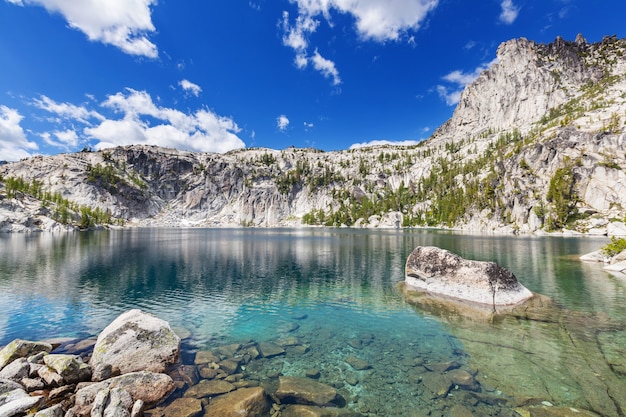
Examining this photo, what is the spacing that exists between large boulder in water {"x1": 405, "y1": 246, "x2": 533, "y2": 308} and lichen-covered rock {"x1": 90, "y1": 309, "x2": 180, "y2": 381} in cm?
2443

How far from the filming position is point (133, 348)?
48.9 feet

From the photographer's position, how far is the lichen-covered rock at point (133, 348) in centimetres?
1407

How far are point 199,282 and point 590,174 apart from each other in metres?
174

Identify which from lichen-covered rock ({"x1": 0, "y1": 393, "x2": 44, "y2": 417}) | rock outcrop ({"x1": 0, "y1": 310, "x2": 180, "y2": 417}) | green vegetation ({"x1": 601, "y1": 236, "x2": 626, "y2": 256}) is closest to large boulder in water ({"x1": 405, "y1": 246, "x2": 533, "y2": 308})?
rock outcrop ({"x1": 0, "y1": 310, "x2": 180, "y2": 417})

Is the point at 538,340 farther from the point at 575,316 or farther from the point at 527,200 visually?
the point at 527,200

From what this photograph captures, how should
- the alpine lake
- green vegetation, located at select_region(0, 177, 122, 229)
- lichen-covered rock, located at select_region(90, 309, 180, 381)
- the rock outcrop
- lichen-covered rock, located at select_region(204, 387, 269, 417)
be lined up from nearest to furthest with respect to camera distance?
the rock outcrop
lichen-covered rock, located at select_region(204, 387, 269, 417)
the alpine lake
lichen-covered rock, located at select_region(90, 309, 180, 381)
green vegetation, located at select_region(0, 177, 122, 229)

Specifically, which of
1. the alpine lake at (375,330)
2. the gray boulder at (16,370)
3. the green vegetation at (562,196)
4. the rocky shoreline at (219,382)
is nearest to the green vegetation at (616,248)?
the alpine lake at (375,330)

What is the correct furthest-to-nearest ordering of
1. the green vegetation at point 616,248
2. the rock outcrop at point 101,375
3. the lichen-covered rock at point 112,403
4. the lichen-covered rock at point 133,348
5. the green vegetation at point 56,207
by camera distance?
the green vegetation at point 56,207, the green vegetation at point 616,248, the lichen-covered rock at point 133,348, the rock outcrop at point 101,375, the lichen-covered rock at point 112,403

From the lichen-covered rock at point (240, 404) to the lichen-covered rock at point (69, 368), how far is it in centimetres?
646

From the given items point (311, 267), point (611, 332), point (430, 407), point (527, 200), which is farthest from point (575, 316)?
point (527, 200)

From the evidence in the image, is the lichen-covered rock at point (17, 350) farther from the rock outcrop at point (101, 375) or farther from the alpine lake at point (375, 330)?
the alpine lake at point (375, 330)

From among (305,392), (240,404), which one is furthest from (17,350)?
(305,392)

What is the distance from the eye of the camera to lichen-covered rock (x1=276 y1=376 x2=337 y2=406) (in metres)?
12.1

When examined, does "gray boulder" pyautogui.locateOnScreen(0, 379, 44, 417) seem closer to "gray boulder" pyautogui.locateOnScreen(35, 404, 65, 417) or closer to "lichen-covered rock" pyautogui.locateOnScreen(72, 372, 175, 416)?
"gray boulder" pyautogui.locateOnScreen(35, 404, 65, 417)
